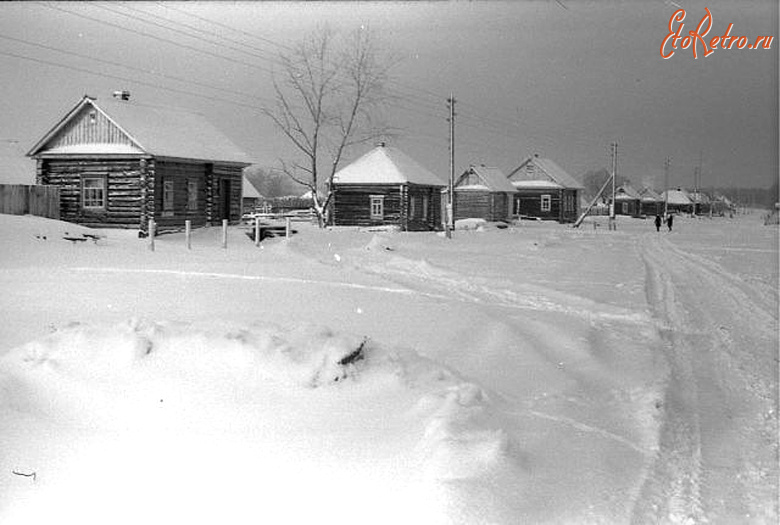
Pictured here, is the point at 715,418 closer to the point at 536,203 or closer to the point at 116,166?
the point at 116,166

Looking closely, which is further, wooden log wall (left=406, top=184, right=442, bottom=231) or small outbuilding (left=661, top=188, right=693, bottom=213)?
small outbuilding (left=661, top=188, right=693, bottom=213)

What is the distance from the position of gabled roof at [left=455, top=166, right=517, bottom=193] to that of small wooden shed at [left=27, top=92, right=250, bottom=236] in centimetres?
3598

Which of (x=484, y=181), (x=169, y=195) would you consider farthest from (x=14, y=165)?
(x=484, y=181)

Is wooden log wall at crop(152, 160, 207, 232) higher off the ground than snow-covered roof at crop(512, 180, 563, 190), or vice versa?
snow-covered roof at crop(512, 180, 563, 190)

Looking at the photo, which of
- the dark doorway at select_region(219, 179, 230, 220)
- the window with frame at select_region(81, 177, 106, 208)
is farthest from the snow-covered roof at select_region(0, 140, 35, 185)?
the window with frame at select_region(81, 177, 106, 208)

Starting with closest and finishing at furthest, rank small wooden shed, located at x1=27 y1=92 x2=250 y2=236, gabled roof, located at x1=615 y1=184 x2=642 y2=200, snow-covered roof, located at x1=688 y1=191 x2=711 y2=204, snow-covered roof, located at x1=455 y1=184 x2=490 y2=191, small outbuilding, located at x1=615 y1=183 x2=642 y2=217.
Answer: small wooden shed, located at x1=27 y1=92 x2=250 y2=236
snow-covered roof, located at x1=455 y1=184 x2=490 y2=191
gabled roof, located at x1=615 y1=184 x2=642 y2=200
small outbuilding, located at x1=615 y1=183 x2=642 y2=217
snow-covered roof, located at x1=688 y1=191 x2=711 y2=204

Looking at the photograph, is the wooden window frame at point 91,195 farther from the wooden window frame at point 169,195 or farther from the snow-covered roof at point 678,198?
the snow-covered roof at point 678,198

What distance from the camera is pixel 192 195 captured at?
31.6 m

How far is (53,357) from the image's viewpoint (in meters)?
7.22

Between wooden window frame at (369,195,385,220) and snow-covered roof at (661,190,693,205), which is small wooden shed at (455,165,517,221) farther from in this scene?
snow-covered roof at (661,190,693,205)

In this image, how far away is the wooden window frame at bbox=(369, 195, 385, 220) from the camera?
43.2m

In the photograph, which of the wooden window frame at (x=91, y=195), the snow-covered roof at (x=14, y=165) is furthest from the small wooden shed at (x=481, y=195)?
the wooden window frame at (x=91, y=195)

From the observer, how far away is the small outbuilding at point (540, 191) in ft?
237

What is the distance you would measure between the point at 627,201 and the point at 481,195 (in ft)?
180
